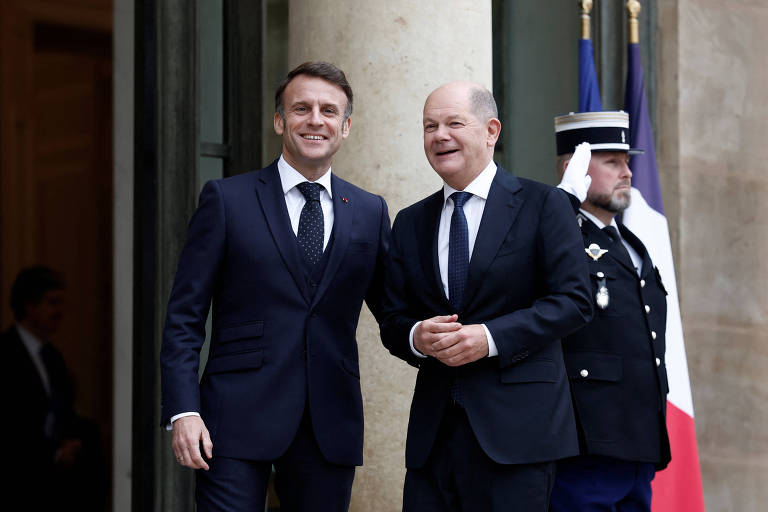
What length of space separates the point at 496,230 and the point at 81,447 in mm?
4534

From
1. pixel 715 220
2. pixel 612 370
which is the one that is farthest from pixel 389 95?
pixel 715 220

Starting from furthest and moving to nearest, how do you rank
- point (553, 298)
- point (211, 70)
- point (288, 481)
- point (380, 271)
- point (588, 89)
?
point (211, 70) → point (588, 89) → point (380, 271) → point (288, 481) → point (553, 298)

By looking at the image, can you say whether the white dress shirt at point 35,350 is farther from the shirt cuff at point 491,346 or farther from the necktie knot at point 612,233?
the shirt cuff at point 491,346

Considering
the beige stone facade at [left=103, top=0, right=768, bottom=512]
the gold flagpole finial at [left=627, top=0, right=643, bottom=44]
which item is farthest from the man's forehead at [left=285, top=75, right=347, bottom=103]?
the gold flagpole finial at [left=627, top=0, right=643, bottom=44]

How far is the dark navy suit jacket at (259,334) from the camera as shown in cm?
344

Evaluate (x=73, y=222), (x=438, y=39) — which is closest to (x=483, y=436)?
(x=438, y=39)

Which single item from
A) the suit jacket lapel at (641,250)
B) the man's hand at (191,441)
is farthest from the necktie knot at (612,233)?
the man's hand at (191,441)

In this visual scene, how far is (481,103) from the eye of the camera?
137 inches

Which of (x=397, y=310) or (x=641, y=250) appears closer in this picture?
(x=397, y=310)

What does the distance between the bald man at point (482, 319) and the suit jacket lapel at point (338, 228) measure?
6.2 inches

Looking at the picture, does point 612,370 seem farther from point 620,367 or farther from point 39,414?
point 39,414

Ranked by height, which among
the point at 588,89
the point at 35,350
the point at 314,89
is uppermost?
the point at 588,89

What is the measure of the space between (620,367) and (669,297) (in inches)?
46.0

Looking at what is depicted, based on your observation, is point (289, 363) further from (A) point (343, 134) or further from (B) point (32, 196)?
(B) point (32, 196)
